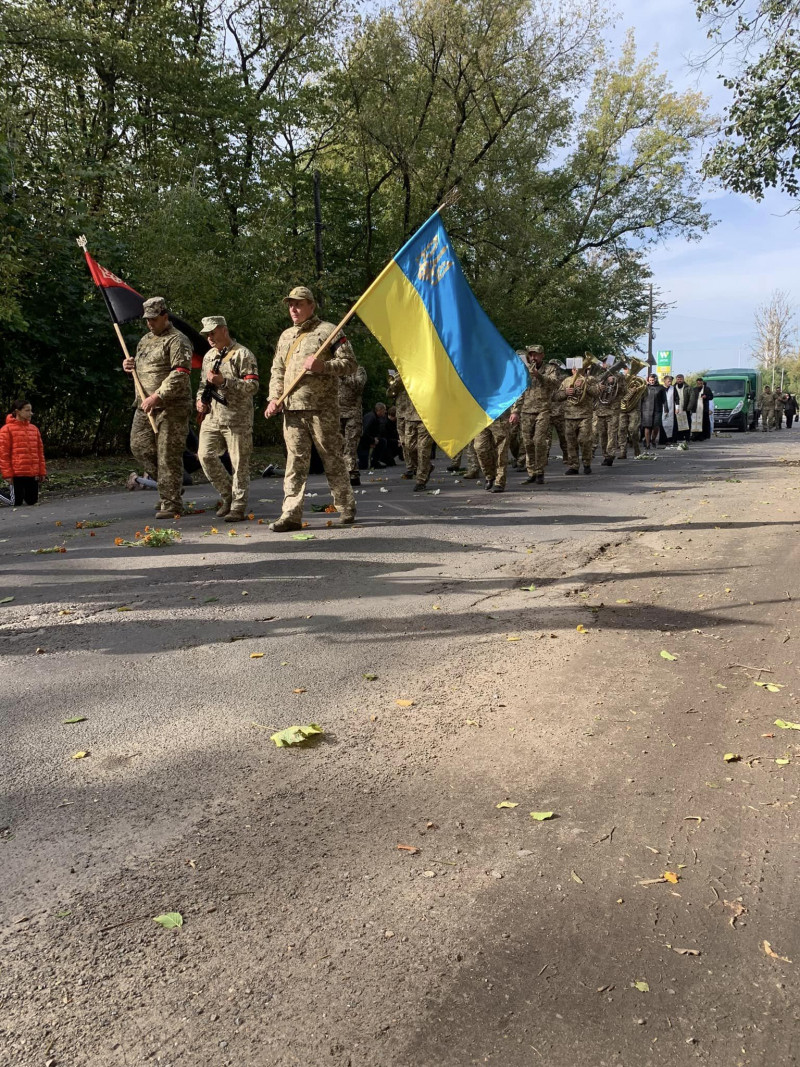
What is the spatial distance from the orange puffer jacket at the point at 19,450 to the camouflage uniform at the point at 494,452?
6.39 meters

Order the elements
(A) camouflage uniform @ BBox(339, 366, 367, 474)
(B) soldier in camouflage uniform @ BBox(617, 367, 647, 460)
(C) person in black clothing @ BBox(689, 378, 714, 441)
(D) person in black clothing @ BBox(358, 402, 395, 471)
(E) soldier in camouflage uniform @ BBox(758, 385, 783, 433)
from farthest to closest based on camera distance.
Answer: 1. (E) soldier in camouflage uniform @ BBox(758, 385, 783, 433)
2. (C) person in black clothing @ BBox(689, 378, 714, 441)
3. (B) soldier in camouflage uniform @ BBox(617, 367, 647, 460)
4. (D) person in black clothing @ BBox(358, 402, 395, 471)
5. (A) camouflage uniform @ BBox(339, 366, 367, 474)

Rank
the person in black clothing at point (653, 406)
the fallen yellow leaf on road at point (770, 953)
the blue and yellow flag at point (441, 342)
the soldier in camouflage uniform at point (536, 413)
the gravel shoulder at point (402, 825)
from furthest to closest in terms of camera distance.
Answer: the person in black clothing at point (653, 406)
the soldier in camouflage uniform at point (536, 413)
the blue and yellow flag at point (441, 342)
the fallen yellow leaf on road at point (770, 953)
the gravel shoulder at point (402, 825)

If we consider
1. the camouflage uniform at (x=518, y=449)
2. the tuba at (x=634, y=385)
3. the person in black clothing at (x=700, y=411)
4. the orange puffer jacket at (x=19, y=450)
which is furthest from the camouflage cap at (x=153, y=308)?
the person in black clothing at (x=700, y=411)

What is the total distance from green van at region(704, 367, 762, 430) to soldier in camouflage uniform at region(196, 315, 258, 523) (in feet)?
119

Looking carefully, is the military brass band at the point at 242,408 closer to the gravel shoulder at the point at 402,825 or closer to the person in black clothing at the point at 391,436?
the gravel shoulder at the point at 402,825

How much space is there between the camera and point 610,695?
4270 mm

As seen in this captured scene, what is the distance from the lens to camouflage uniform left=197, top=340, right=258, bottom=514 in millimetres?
9609

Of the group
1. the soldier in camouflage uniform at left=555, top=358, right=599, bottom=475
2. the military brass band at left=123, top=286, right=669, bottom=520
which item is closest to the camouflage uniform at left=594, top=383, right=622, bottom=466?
the soldier in camouflage uniform at left=555, top=358, right=599, bottom=475

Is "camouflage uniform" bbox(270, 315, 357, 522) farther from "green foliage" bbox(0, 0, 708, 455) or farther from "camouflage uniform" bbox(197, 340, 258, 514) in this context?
"green foliage" bbox(0, 0, 708, 455)

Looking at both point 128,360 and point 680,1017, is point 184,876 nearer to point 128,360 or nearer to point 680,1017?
point 680,1017

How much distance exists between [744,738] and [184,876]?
7.68 ft

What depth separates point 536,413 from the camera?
1494 cm

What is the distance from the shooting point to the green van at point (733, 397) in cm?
4159

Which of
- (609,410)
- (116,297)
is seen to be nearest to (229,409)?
(116,297)
